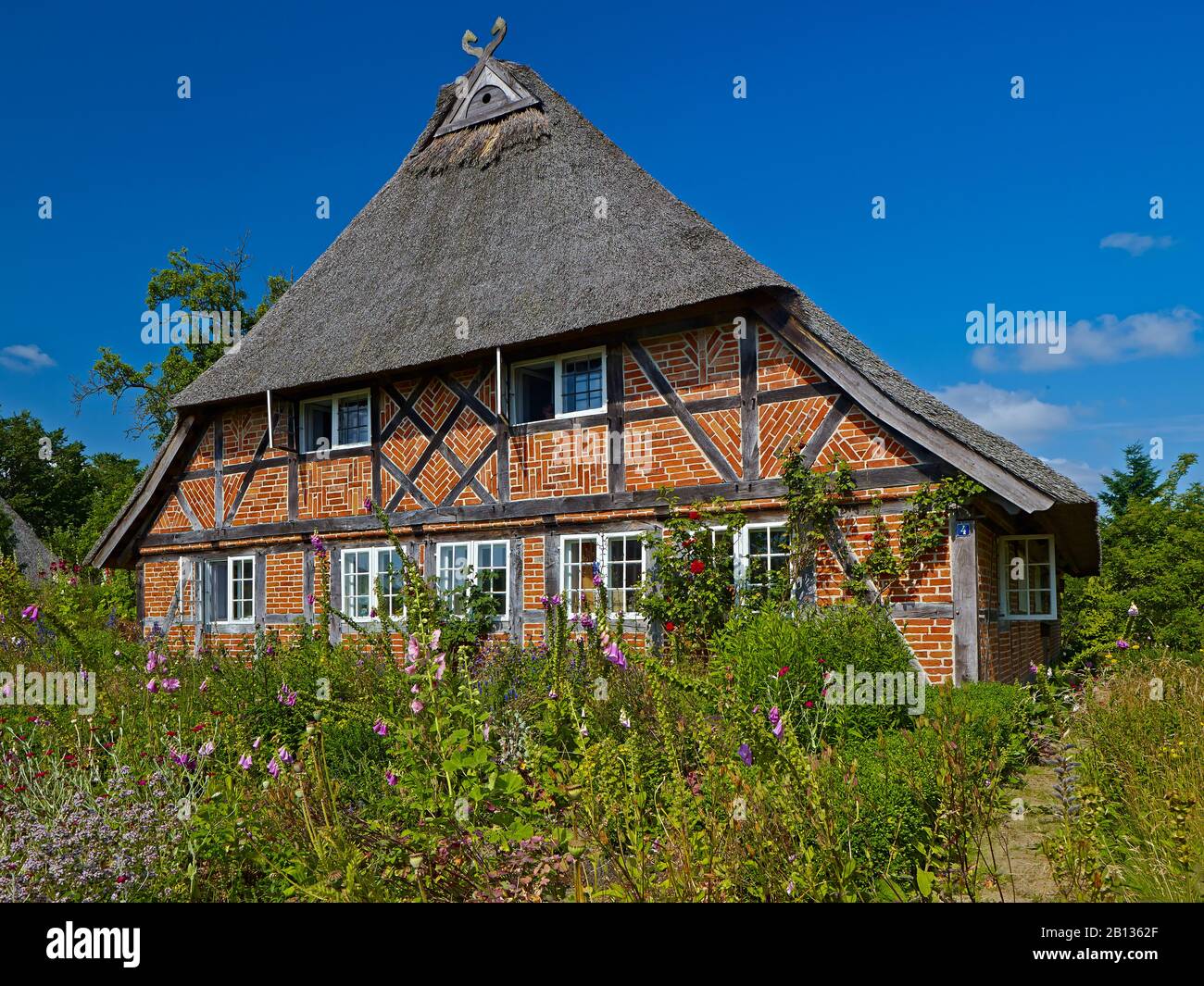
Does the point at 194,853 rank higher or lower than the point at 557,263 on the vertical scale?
lower

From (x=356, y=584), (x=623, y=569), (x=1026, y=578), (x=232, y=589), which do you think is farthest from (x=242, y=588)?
(x=1026, y=578)

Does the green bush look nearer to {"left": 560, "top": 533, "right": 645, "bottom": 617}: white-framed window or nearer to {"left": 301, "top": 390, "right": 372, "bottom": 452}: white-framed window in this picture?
{"left": 560, "top": 533, "right": 645, "bottom": 617}: white-framed window

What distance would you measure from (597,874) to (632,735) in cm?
84

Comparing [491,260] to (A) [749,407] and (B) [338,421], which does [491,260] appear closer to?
(B) [338,421]

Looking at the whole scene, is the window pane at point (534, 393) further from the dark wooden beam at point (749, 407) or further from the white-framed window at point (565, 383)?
the dark wooden beam at point (749, 407)

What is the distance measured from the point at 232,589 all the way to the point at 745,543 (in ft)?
27.7

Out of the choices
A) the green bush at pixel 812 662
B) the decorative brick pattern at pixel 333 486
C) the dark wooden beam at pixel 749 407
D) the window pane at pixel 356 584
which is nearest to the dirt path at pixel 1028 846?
the green bush at pixel 812 662

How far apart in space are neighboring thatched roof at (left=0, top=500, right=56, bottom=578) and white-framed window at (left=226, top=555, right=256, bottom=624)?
1831 cm

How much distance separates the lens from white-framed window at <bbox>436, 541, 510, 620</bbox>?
1105cm

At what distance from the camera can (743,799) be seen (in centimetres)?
310

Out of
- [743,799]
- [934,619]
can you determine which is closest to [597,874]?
[743,799]

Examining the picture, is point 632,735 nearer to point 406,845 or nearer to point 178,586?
point 406,845

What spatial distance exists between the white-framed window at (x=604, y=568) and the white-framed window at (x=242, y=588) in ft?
18.4
